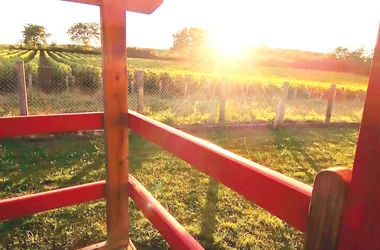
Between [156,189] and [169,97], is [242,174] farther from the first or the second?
[169,97]

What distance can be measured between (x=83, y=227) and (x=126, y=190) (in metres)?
1.28

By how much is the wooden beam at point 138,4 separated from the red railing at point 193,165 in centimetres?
68

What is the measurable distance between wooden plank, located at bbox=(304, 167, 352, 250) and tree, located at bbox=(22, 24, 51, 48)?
2401 inches

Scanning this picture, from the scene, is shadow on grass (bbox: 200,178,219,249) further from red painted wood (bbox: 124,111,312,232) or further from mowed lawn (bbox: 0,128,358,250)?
red painted wood (bbox: 124,111,312,232)

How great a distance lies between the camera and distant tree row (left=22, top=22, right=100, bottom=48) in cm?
5200

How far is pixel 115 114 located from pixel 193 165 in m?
0.91

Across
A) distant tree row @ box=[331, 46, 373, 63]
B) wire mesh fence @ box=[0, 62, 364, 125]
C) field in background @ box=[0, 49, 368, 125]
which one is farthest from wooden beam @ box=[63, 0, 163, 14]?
distant tree row @ box=[331, 46, 373, 63]

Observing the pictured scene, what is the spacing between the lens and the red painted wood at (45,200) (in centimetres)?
162

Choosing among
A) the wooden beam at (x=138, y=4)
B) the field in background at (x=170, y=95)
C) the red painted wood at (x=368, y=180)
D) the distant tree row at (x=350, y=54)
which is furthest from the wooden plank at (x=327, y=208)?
the distant tree row at (x=350, y=54)

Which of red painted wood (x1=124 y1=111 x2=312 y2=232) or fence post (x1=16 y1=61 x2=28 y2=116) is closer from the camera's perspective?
red painted wood (x1=124 y1=111 x2=312 y2=232)

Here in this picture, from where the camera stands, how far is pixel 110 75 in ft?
5.30

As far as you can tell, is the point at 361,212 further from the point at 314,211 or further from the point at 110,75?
the point at 110,75

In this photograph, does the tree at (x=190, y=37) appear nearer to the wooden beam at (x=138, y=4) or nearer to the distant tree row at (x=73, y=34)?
the distant tree row at (x=73, y=34)

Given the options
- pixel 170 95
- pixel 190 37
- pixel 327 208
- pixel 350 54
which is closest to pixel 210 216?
pixel 327 208
